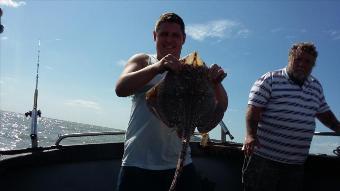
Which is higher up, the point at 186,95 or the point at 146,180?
the point at 186,95

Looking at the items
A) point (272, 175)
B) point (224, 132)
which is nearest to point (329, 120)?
point (272, 175)

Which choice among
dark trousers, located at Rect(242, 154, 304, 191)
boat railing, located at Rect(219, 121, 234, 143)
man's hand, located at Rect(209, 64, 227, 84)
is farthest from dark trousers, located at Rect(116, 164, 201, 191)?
boat railing, located at Rect(219, 121, 234, 143)

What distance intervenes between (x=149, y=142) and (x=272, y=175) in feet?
7.09

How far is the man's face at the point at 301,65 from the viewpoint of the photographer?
5.03 m

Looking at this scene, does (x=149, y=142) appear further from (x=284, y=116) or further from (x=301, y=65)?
(x=301, y=65)

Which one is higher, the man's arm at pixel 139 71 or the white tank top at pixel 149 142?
the man's arm at pixel 139 71

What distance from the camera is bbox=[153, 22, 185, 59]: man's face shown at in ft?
10.9

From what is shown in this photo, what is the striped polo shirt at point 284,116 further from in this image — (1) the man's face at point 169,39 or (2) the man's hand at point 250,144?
(1) the man's face at point 169,39

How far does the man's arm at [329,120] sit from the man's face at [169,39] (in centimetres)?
288

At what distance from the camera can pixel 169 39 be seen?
3.35 meters

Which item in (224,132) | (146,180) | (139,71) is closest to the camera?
(139,71)

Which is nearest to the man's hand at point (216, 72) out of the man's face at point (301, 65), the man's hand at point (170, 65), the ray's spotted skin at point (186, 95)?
the ray's spotted skin at point (186, 95)

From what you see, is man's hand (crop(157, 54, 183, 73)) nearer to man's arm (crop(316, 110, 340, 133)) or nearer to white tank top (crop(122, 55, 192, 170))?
white tank top (crop(122, 55, 192, 170))

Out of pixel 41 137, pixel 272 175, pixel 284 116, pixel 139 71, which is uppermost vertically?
pixel 139 71
